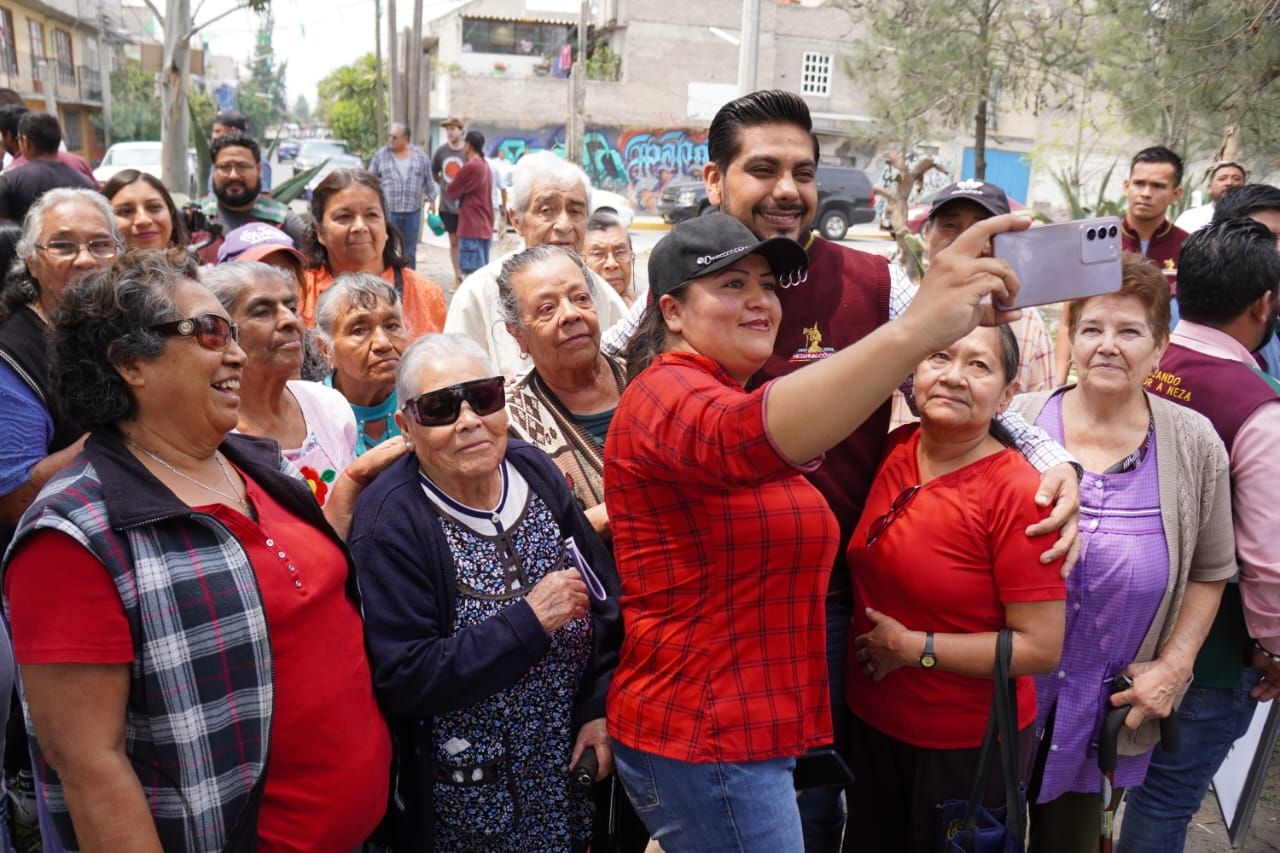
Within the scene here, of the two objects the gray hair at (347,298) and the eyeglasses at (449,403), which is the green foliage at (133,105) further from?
the eyeglasses at (449,403)

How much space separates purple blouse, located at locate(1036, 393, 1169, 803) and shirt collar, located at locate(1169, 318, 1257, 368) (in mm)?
545

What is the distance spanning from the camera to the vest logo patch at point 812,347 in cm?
Result: 264

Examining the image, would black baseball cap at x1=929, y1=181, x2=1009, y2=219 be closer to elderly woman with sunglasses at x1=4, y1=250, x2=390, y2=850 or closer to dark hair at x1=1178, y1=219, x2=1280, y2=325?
dark hair at x1=1178, y1=219, x2=1280, y2=325

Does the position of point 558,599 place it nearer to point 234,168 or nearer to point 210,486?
point 210,486

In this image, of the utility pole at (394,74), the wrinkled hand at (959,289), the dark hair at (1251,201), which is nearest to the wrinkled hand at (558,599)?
the wrinkled hand at (959,289)

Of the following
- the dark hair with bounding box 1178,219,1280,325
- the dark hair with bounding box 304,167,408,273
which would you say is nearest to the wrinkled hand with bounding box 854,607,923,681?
the dark hair with bounding box 1178,219,1280,325

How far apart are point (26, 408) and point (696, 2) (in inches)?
1449

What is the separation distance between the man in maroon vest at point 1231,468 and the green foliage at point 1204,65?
261 inches

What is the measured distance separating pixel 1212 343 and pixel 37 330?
3.47 metres

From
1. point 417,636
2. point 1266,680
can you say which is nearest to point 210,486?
point 417,636

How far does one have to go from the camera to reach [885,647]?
8.11ft

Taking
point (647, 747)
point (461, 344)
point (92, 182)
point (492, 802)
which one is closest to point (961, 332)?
point (647, 747)

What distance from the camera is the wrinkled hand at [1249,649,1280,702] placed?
2965mm

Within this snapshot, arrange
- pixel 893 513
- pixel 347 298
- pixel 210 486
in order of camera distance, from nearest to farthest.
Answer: pixel 210 486, pixel 893 513, pixel 347 298
